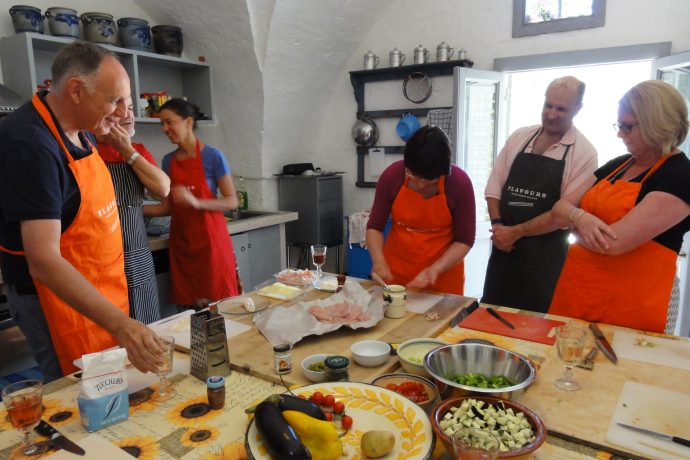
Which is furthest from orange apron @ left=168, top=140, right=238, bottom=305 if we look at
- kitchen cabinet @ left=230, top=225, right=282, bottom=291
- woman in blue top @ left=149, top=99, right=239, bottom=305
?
kitchen cabinet @ left=230, top=225, right=282, bottom=291

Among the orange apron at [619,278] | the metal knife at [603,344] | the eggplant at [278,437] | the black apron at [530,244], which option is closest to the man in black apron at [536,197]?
the black apron at [530,244]

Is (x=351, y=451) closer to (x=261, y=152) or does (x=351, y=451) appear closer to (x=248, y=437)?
(x=248, y=437)

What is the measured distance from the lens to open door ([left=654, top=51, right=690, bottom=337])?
11.0ft

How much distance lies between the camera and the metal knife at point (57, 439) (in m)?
1.07

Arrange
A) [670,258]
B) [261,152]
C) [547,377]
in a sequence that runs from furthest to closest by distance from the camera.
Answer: [261,152] < [670,258] < [547,377]

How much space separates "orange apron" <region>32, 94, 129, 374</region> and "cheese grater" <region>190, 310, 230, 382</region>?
389 mm

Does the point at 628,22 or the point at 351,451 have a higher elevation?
the point at 628,22

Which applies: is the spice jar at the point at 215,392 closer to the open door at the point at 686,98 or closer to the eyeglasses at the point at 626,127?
the eyeglasses at the point at 626,127

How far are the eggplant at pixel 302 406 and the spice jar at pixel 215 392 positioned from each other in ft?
0.80

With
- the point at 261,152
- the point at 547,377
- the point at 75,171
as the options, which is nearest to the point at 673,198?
the point at 547,377

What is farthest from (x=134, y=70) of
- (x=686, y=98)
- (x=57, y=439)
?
(x=686, y=98)

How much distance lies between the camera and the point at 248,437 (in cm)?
105

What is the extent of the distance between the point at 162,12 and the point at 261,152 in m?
1.51

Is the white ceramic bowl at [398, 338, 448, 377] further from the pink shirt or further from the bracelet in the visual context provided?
the bracelet
